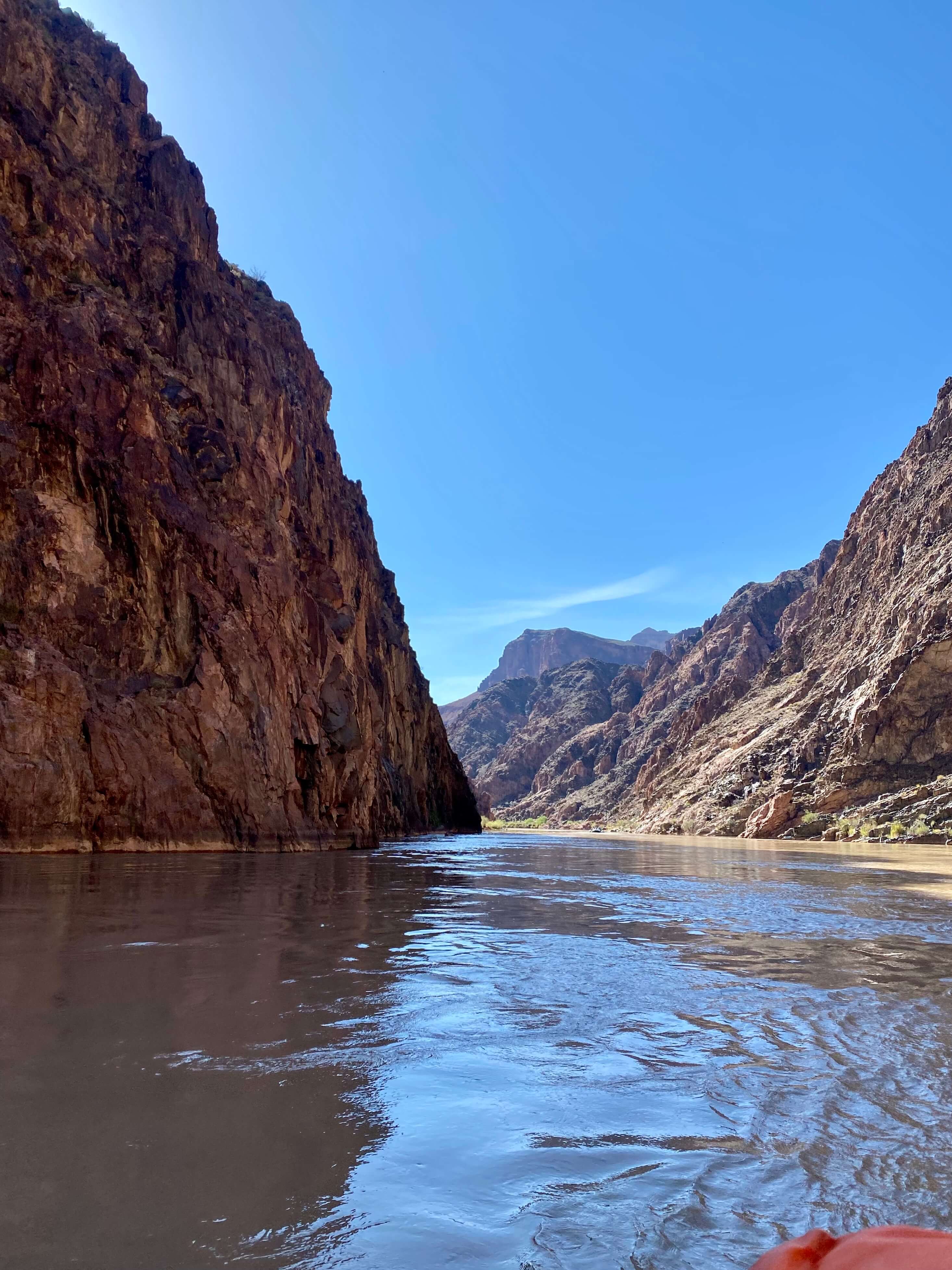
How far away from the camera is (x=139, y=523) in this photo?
2284 centimetres

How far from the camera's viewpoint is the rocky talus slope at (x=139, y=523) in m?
19.5

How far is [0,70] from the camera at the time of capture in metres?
24.7

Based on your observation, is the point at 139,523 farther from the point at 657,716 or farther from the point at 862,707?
the point at 657,716

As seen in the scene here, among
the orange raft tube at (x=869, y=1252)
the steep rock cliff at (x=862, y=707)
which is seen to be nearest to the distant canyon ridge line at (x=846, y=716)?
the steep rock cliff at (x=862, y=707)

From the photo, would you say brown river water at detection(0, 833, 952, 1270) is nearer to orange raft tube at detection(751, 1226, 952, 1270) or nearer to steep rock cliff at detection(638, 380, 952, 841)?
orange raft tube at detection(751, 1226, 952, 1270)

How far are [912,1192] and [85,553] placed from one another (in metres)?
22.4

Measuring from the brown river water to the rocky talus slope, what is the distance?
12624mm

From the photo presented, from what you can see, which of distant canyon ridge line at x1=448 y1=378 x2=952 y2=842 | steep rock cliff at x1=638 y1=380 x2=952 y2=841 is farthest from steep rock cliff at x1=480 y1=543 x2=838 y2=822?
steep rock cliff at x1=638 y1=380 x2=952 y2=841

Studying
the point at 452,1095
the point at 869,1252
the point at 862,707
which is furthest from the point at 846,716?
the point at 869,1252

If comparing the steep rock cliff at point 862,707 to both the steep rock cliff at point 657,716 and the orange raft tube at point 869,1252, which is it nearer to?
the steep rock cliff at point 657,716

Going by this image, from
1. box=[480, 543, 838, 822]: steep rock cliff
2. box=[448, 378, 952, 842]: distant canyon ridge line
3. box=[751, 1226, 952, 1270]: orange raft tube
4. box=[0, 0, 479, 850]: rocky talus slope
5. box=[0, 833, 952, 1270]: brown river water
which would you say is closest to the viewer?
box=[751, 1226, 952, 1270]: orange raft tube

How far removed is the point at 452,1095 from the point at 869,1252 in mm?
2121

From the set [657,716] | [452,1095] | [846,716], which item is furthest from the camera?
[657,716]

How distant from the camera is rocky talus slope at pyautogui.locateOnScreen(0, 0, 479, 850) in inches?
770
